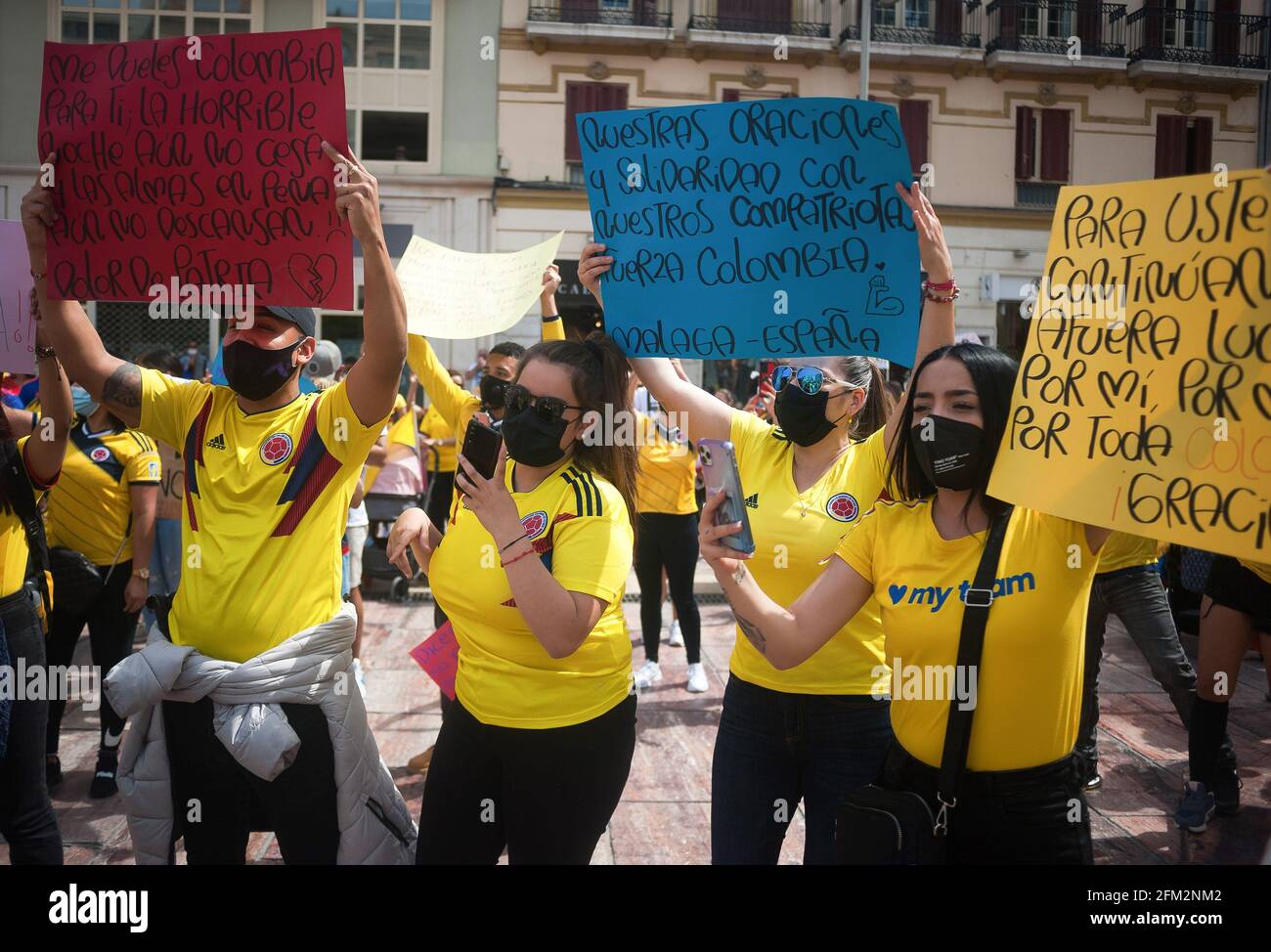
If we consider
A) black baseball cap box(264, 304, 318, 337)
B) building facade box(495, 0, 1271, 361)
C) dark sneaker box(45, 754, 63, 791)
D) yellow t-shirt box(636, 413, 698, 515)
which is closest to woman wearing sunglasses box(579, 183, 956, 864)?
black baseball cap box(264, 304, 318, 337)

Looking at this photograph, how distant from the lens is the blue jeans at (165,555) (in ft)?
17.3

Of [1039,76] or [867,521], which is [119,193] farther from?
[1039,76]

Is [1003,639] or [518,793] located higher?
[1003,639]

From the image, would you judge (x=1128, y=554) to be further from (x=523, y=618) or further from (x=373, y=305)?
(x=373, y=305)

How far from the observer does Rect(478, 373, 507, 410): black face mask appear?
4.56m

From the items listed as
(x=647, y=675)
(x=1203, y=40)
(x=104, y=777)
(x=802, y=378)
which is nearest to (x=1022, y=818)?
(x=802, y=378)

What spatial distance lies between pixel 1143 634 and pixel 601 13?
63.8 feet

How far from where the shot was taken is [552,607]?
7.49ft

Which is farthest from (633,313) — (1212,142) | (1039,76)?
(1212,142)

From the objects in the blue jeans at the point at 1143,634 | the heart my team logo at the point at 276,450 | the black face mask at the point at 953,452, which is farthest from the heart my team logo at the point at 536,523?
the blue jeans at the point at 1143,634

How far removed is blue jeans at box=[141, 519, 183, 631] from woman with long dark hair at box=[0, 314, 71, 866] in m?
2.03

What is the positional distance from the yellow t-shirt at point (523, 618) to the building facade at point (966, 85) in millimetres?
18420

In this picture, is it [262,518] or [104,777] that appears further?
[104,777]
